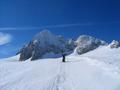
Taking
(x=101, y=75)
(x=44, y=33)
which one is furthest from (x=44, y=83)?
(x=44, y=33)

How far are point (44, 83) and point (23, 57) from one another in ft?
370

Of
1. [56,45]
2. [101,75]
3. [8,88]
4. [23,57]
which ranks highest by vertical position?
[56,45]

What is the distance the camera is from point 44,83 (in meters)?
15.9

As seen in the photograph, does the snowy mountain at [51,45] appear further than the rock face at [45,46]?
No

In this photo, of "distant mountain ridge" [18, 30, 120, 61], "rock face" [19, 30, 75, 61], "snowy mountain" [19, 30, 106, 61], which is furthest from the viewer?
"rock face" [19, 30, 75, 61]

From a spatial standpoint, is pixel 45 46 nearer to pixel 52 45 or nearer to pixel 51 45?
pixel 51 45

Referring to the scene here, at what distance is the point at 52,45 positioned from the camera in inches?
5989

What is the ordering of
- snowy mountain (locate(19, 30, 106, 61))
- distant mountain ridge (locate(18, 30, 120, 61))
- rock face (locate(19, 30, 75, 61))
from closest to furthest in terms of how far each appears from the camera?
distant mountain ridge (locate(18, 30, 120, 61))
snowy mountain (locate(19, 30, 106, 61))
rock face (locate(19, 30, 75, 61))

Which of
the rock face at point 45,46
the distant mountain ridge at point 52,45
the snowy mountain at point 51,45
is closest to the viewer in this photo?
the distant mountain ridge at point 52,45

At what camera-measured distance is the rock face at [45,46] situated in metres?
130

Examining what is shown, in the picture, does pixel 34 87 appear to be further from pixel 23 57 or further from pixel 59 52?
pixel 59 52

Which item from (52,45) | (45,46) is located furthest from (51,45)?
(45,46)

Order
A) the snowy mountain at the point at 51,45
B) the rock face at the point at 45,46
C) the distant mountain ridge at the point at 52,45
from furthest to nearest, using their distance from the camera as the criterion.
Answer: the rock face at the point at 45,46 → the snowy mountain at the point at 51,45 → the distant mountain ridge at the point at 52,45

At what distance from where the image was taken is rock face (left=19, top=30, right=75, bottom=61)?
12988 cm
